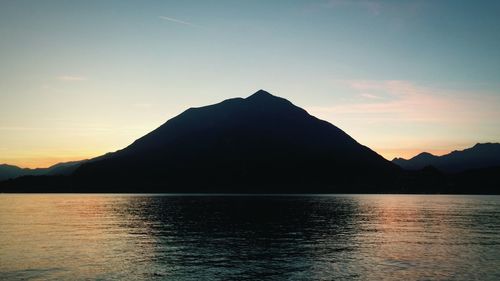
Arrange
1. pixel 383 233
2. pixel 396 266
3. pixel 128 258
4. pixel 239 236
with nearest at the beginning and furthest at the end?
pixel 396 266 → pixel 128 258 → pixel 239 236 → pixel 383 233

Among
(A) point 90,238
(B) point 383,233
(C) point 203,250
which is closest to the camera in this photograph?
(C) point 203,250

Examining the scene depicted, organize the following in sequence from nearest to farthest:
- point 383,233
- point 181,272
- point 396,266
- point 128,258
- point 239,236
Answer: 1. point 181,272
2. point 396,266
3. point 128,258
4. point 239,236
5. point 383,233

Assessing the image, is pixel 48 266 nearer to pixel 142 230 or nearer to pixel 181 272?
pixel 181 272

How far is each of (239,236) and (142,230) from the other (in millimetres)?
22870

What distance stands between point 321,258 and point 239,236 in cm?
2733

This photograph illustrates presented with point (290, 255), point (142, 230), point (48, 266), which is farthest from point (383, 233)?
point (48, 266)

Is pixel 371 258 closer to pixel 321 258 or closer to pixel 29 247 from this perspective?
pixel 321 258

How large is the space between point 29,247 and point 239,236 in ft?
115

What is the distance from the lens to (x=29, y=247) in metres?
64.9

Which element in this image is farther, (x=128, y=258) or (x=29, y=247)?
(x=29, y=247)

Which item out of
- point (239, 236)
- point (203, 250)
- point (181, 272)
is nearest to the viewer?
point (181, 272)

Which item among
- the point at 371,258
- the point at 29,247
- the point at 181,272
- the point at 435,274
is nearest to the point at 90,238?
the point at 29,247

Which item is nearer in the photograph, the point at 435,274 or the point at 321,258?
the point at 435,274

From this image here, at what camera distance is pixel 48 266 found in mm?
50469
